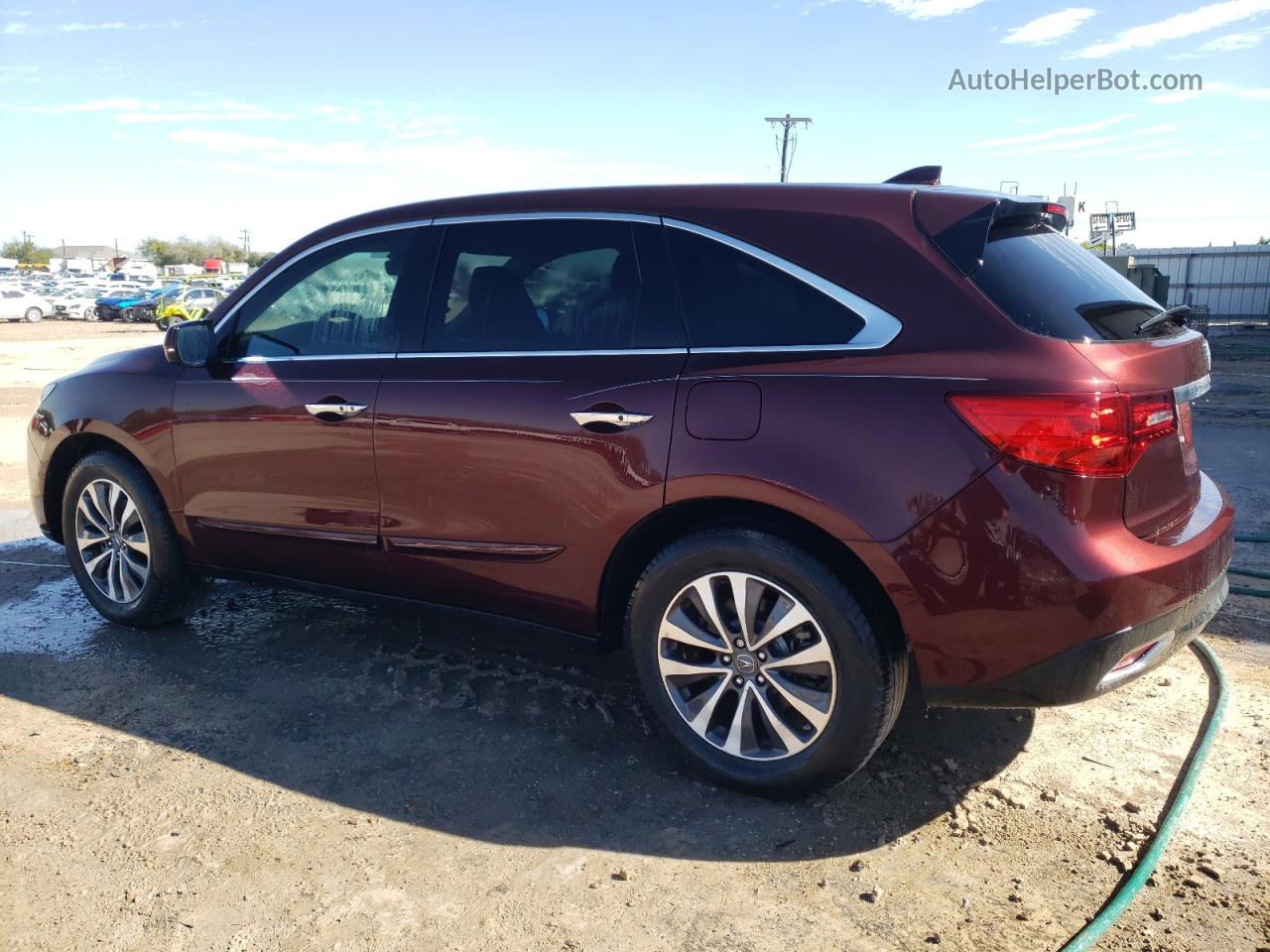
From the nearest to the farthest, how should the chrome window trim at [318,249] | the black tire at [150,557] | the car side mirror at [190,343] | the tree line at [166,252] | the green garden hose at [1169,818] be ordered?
1. the green garden hose at [1169,818]
2. the chrome window trim at [318,249]
3. the car side mirror at [190,343]
4. the black tire at [150,557]
5. the tree line at [166,252]

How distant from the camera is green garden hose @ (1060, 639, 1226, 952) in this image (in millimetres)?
2451

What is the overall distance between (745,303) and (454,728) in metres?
1.76

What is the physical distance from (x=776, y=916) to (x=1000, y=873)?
2.09 ft

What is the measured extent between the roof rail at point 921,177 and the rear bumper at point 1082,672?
59.1 inches

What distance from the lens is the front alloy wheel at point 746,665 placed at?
116 inches

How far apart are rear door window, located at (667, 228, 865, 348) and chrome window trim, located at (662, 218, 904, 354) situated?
0.04 ft

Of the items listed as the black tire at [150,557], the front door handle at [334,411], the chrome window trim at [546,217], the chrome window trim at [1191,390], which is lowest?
the black tire at [150,557]

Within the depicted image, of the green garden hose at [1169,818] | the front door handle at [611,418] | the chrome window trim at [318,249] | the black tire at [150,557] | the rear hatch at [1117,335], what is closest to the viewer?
the green garden hose at [1169,818]

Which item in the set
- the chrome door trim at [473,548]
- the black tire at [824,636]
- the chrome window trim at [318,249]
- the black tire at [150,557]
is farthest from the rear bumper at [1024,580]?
the black tire at [150,557]

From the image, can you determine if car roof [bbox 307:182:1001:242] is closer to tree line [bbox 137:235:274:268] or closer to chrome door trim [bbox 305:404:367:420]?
chrome door trim [bbox 305:404:367:420]

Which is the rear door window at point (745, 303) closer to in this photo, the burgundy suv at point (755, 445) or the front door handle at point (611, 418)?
the burgundy suv at point (755, 445)

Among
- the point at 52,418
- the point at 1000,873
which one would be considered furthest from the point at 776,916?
the point at 52,418

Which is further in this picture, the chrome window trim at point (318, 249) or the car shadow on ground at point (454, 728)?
the chrome window trim at point (318, 249)

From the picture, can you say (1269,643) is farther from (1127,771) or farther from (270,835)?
(270,835)
